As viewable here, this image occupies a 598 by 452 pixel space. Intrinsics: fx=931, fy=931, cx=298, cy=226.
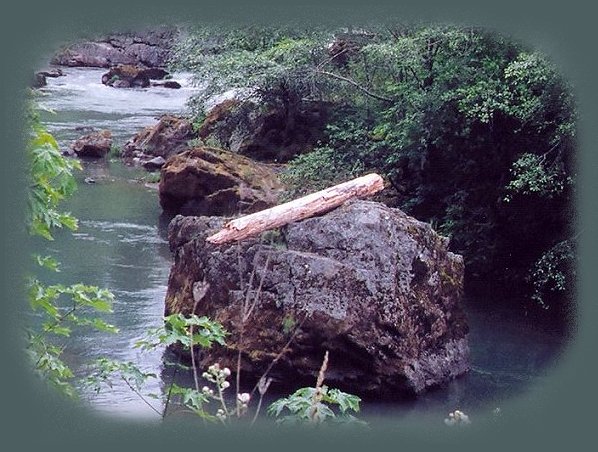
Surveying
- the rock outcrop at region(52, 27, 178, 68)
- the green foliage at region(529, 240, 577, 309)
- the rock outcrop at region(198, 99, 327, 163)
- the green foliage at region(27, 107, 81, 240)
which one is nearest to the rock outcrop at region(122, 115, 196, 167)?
the rock outcrop at region(198, 99, 327, 163)

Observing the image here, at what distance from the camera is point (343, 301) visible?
343 inches

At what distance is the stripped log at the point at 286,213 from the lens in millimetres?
9062

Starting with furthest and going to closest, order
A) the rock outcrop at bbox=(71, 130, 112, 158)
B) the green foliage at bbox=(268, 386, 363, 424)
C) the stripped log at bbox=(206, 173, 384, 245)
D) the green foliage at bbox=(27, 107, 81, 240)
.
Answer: the rock outcrop at bbox=(71, 130, 112, 158) < the stripped log at bbox=(206, 173, 384, 245) < the green foliage at bbox=(268, 386, 363, 424) < the green foliage at bbox=(27, 107, 81, 240)

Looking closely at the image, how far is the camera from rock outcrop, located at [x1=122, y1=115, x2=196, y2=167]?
64.6 feet

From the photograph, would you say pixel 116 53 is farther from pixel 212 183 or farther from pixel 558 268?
pixel 558 268

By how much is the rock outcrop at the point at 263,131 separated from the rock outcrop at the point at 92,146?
3.21 m

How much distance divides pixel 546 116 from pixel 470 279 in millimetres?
2567

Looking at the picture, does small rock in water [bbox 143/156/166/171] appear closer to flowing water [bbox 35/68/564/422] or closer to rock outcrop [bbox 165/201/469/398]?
flowing water [bbox 35/68/564/422]

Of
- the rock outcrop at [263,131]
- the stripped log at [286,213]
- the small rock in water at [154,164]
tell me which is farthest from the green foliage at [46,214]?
the small rock in water at [154,164]

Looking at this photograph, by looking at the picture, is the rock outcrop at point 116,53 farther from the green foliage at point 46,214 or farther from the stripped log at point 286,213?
the green foliage at point 46,214

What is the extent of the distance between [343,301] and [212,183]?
22.9ft

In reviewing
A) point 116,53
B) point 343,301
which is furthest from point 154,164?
point 116,53

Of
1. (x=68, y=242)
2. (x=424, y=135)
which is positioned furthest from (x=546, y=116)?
(x=68, y=242)

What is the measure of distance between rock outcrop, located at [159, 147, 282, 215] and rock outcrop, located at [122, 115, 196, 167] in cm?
364
